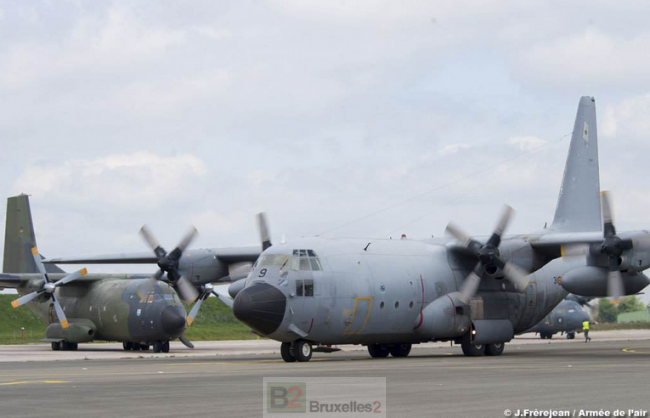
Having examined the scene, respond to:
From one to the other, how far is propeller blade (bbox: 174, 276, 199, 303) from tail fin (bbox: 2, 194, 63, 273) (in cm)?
1794

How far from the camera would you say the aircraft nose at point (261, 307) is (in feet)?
85.2

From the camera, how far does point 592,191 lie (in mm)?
37906

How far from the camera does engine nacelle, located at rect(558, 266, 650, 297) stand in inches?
1165

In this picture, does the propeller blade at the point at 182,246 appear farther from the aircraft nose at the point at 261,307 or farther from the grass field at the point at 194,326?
the grass field at the point at 194,326

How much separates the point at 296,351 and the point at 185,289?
7.65 meters

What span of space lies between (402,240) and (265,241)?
5.08 m

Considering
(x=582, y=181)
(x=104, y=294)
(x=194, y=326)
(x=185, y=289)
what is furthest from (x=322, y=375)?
(x=194, y=326)

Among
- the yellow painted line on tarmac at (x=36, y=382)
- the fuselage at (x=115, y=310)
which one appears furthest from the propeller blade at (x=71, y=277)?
the yellow painted line on tarmac at (x=36, y=382)

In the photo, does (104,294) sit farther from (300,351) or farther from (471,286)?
(471,286)

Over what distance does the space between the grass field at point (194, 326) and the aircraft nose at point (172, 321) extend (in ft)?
84.0

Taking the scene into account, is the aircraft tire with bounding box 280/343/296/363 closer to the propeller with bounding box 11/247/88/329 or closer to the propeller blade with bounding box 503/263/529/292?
the propeller blade with bounding box 503/263/529/292

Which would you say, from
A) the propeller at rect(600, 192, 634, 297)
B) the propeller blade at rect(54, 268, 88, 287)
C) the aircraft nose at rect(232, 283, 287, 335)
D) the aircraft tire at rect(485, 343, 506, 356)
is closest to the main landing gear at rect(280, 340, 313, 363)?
the aircraft nose at rect(232, 283, 287, 335)

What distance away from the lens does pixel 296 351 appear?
2742 centimetres

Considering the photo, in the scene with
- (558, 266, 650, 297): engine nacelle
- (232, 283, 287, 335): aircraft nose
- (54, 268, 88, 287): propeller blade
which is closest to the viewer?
(232, 283, 287, 335): aircraft nose
